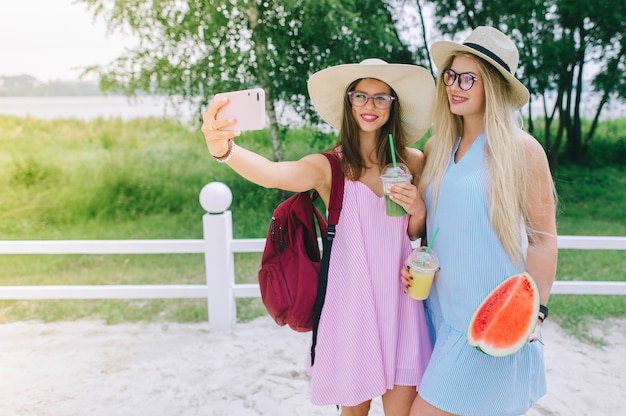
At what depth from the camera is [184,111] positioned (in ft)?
24.8

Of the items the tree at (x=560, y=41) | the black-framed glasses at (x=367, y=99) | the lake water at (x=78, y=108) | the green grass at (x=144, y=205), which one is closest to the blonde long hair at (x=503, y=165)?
the black-framed glasses at (x=367, y=99)

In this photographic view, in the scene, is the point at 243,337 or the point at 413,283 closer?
the point at 413,283

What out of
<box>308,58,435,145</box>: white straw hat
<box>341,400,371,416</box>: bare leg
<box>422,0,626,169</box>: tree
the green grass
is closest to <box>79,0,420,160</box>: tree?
the green grass

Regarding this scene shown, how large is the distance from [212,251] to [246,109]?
2.47m

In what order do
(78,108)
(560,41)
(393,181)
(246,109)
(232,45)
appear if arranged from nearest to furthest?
(246,109) → (393,181) → (232,45) → (560,41) → (78,108)

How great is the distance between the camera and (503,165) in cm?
178

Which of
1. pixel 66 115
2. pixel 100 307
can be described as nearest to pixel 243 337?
pixel 100 307

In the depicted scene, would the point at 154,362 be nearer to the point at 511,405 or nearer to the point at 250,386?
the point at 250,386

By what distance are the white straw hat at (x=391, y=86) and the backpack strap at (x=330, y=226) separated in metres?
0.31

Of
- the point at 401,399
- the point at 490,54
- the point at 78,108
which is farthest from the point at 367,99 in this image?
the point at 78,108

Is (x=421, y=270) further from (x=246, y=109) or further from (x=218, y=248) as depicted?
(x=218, y=248)

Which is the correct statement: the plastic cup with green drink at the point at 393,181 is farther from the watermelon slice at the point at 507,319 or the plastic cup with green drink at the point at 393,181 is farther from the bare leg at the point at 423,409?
the bare leg at the point at 423,409

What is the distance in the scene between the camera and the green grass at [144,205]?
4887mm

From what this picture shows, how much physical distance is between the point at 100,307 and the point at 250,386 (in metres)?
2.25
